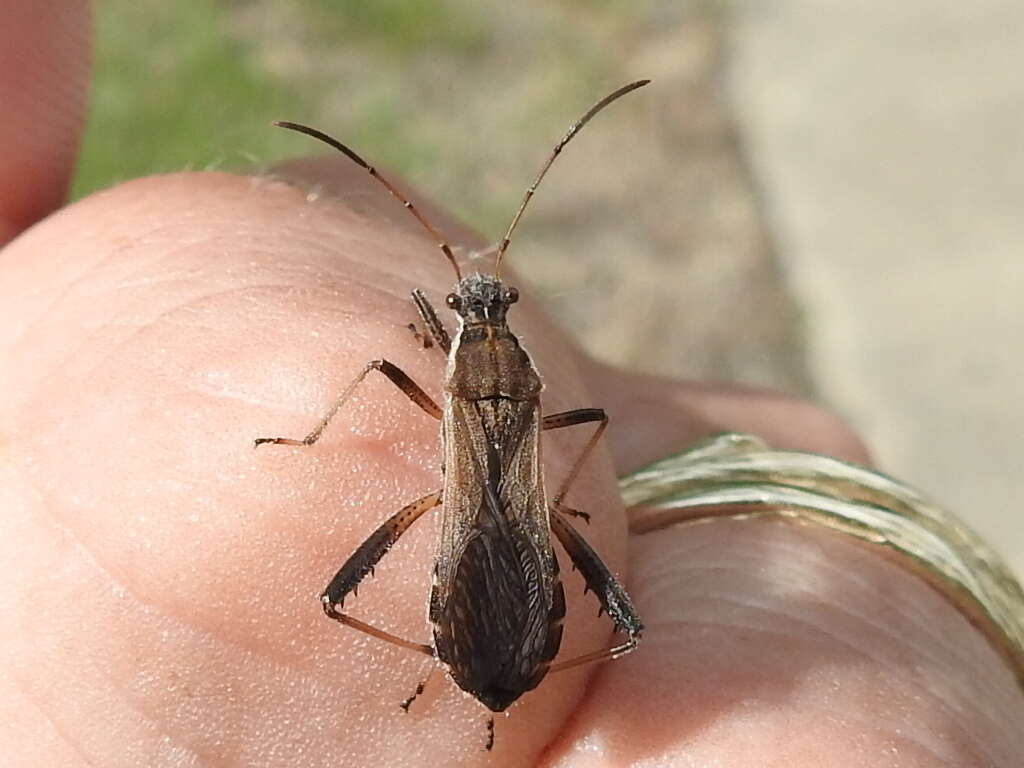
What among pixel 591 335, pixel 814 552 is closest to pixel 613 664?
pixel 814 552

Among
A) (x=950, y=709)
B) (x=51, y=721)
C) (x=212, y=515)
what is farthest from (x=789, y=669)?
(x=51, y=721)

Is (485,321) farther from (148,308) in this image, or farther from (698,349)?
(698,349)

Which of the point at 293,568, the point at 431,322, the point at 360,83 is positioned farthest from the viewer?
the point at 360,83

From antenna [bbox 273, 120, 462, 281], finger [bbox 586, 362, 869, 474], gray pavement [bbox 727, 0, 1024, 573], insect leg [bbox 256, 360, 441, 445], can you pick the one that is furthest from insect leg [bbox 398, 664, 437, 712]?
gray pavement [bbox 727, 0, 1024, 573]

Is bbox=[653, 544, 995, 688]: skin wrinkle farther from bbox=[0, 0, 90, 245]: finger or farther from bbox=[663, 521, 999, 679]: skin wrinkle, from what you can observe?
bbox=[0, 0, 90, 245]: finger

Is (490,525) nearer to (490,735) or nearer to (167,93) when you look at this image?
(490,735)

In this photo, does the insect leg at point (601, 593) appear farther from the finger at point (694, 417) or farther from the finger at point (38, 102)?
the finger at point (38, 102)

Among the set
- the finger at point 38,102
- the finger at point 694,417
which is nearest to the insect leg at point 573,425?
the finger at point 694,417
